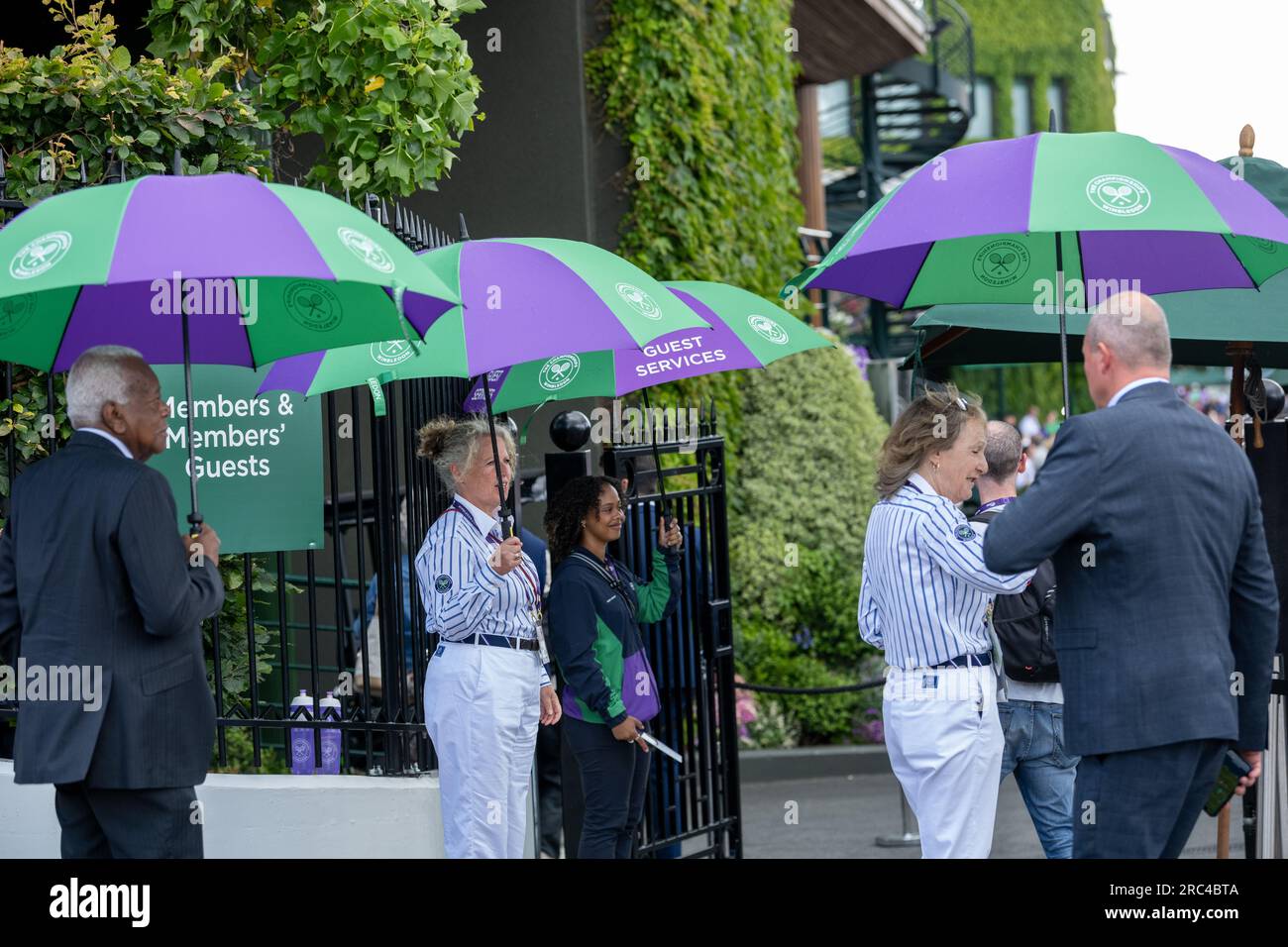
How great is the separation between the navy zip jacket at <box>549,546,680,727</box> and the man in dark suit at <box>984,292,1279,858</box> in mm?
2197

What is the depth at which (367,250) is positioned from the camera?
4137 millimetres

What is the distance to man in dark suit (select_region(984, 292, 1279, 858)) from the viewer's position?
164 inches

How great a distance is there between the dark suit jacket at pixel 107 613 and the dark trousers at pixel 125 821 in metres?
0.07

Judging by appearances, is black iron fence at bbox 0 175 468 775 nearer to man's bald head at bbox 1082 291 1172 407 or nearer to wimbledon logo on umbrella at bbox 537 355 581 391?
wimbledon logo on umbrella at bbox 537 355 581 391

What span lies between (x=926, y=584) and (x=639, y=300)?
1354mm

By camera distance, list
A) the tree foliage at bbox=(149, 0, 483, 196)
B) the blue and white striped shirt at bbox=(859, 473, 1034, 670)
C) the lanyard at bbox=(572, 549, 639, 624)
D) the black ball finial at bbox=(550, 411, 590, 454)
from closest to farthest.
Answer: the blue and white striped shirt at bbox=(859, 473, 1034, 670), the lanyard at bbox=(572, 549, 639, 624), the black ball finial at bbox=(550, 411, 590, 454), the tree foliage at bbox=(149, 0, 483, 196)

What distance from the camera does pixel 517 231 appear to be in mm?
11383

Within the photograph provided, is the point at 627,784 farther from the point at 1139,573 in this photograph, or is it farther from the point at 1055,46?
the point at 1055,46

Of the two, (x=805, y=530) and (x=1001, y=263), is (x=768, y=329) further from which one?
(x=805, y=530)

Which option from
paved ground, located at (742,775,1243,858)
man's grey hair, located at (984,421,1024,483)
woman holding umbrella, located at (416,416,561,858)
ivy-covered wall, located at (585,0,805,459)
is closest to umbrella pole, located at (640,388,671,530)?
woman holding umbrella, located at (416,416,561,858)

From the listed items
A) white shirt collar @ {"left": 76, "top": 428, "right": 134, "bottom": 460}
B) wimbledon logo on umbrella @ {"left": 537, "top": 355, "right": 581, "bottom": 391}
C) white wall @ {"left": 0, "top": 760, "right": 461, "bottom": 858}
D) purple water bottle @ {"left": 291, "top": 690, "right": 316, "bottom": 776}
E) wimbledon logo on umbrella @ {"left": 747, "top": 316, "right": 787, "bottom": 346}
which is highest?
wimbledon logo on umbrella @ {"left": 747, "top": 316, "right": 787, "bottom": 346}

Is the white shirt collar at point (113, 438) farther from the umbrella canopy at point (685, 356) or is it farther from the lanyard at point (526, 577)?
the umbrella canopy at point (685, 356)

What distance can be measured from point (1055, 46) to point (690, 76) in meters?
31.4
